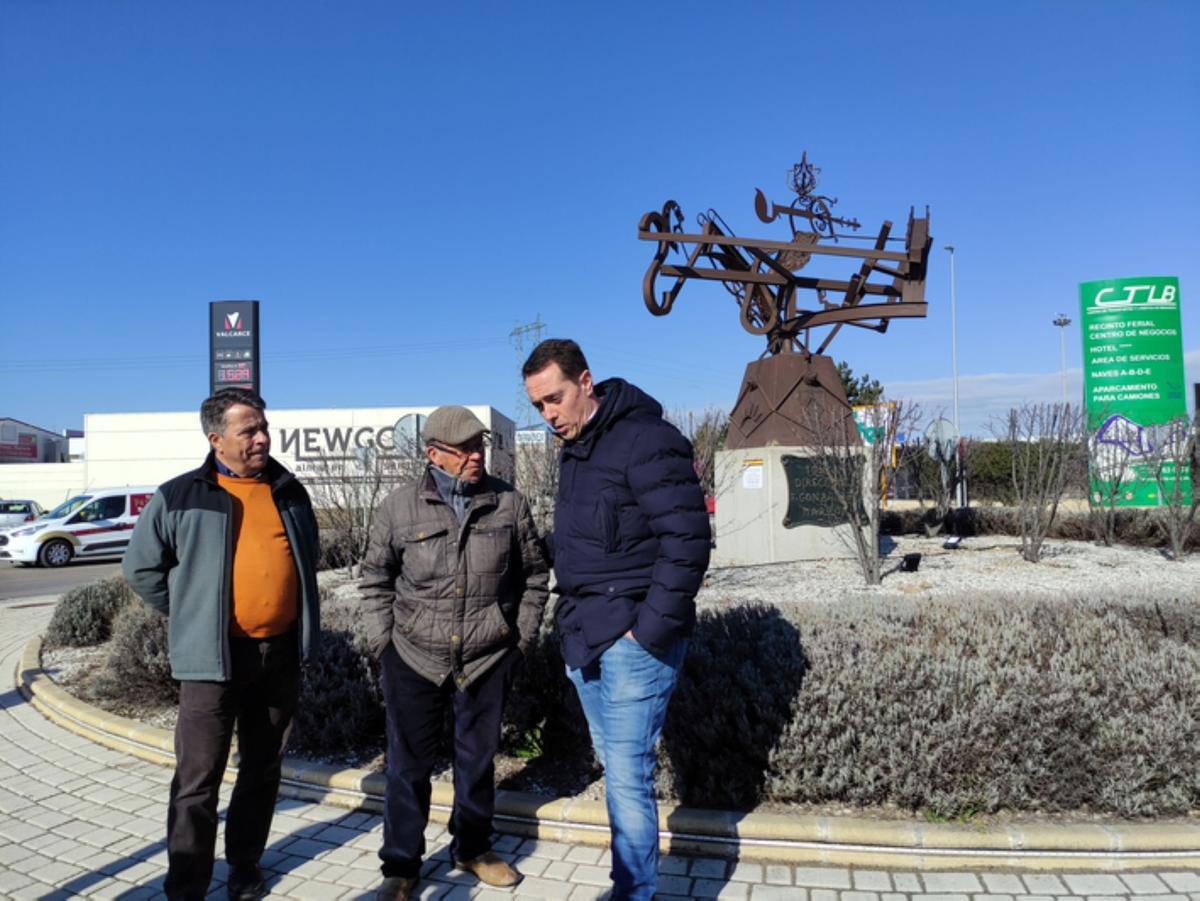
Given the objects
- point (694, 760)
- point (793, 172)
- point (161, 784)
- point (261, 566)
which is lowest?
point (161, 784)

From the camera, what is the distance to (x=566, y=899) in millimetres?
3096

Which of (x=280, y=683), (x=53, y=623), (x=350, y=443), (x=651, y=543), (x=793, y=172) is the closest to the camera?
(x=651, y=543)

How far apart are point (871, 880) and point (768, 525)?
8.29 m

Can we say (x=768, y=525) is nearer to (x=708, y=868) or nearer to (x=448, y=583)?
(x=708, y=868)

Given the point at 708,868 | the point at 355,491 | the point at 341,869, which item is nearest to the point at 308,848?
the point at 341,869

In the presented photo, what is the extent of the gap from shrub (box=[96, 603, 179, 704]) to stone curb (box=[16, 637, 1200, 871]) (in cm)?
259

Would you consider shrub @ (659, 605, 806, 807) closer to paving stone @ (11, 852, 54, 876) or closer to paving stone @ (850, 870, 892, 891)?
paving stone @ (850, 870, 892, 891)

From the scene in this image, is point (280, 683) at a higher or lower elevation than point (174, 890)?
higher

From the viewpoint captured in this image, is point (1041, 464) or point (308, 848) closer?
point (308, 848)

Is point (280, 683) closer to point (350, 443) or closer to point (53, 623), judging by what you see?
point (53, 623)

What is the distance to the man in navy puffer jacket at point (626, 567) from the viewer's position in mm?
2482

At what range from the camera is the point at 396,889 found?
9.97ft

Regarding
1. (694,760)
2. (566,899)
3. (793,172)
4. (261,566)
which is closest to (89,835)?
(261,566)

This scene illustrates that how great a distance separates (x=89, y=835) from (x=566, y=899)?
2259 mm
